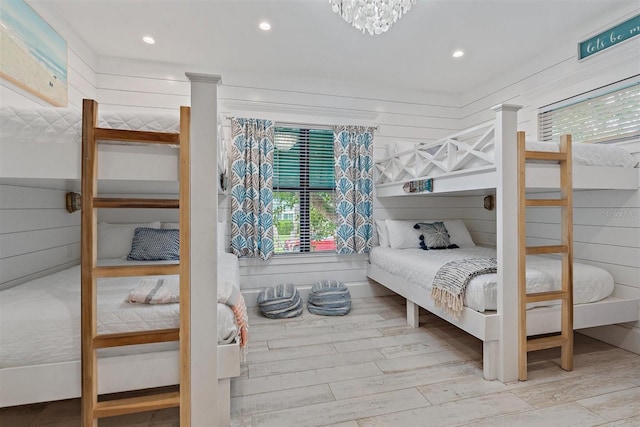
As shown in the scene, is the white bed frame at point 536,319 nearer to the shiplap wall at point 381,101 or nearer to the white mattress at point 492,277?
the white mattress at point 492,277

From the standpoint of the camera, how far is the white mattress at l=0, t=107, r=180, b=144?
132 cm

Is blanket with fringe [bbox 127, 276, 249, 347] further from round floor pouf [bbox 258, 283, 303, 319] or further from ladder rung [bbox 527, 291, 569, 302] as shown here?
ladder rung [bbox 527, 291, 569, 302]

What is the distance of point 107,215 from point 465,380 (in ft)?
10.9

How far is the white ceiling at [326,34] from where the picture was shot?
2.31 meters

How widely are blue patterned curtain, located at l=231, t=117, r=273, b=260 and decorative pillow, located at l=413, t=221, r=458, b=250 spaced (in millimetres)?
1693

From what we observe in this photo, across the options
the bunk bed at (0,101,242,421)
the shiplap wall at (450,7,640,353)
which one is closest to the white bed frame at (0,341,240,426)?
the bunk bed at (0,101,242,421)

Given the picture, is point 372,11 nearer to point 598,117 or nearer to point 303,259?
point 598,117

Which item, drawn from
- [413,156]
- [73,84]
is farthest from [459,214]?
[73,84]

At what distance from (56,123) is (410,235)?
3.13 meters

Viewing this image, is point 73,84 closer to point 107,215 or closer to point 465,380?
point 107,215

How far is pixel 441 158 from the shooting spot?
275cm

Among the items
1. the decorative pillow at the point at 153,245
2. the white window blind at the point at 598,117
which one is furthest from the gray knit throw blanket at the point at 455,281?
the decorative pillow at the point at 153,245

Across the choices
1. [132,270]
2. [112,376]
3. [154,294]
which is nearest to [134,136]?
[132,270]

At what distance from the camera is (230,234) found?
11.1 ft
